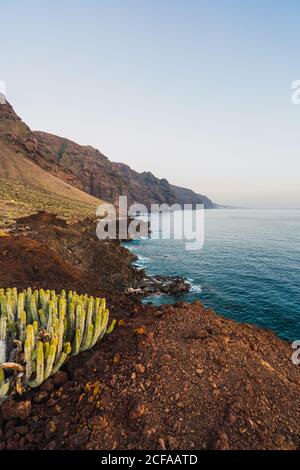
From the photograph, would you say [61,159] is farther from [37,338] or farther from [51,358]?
[51,358]

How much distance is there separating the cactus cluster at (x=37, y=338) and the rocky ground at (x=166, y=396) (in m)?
0.27

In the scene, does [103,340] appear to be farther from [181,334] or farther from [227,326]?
[227,326]

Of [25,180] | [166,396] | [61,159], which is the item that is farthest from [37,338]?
[61,159]

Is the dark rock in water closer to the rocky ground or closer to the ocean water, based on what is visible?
the ocean water

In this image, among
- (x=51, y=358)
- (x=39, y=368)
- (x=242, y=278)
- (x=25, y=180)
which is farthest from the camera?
(x=25, y=180)

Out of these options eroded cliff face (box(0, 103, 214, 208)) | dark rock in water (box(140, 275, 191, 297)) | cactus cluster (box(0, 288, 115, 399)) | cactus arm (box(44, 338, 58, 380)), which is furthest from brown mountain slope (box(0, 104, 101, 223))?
cactus arm (box(44, 338, 58, 380))

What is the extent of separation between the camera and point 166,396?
198 inches

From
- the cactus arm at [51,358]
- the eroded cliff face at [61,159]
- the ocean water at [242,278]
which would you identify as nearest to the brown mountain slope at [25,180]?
the eroded cliff face at [61,159]

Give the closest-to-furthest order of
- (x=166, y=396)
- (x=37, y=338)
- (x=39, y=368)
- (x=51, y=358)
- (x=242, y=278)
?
1. (x=39, y=368)
2. (x=51, y=358)
3. (x=166, y=396)
4. (x=37, y=338)
5. (x=242, y=278)

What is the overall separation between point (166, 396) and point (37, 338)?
285cm

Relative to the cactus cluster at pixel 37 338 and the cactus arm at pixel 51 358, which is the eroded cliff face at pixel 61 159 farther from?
the cactus arm at pixel 51 358

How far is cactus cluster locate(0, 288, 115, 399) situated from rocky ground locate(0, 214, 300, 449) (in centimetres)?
27

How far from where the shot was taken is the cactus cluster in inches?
188

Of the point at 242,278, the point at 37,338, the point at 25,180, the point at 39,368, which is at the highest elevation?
the point at 25,180
